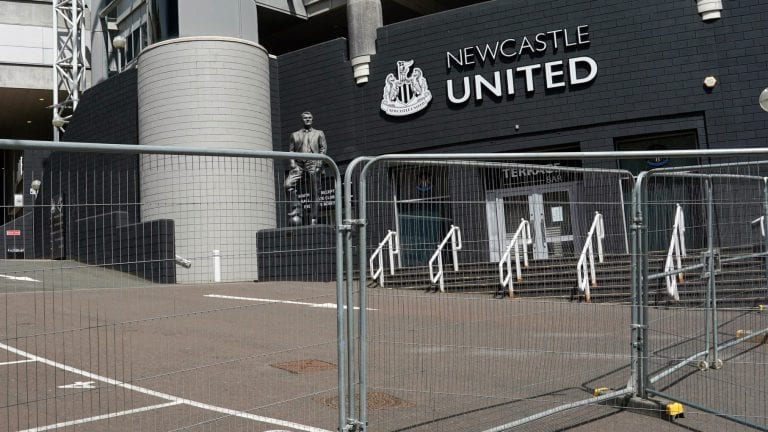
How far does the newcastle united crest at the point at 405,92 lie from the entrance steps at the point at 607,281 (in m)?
13.6

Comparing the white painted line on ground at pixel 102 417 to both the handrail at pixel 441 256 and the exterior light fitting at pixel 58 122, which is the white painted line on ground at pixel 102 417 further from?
the exterior light fitting at pixel 58 122

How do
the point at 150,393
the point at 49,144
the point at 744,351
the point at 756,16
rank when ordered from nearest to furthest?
the point at 49,144 → the point at 150,393 → the point at 744,351 → the point at 756,16

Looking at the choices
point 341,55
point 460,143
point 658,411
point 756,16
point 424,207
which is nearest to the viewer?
point 424,207

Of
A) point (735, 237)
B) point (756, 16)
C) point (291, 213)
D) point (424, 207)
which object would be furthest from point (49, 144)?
point (756, 16)

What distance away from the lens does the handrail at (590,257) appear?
5446mm

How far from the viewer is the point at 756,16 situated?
15.8 m

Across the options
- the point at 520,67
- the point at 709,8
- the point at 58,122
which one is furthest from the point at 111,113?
the point at 709,8

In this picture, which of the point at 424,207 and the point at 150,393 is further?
the point at 150,393

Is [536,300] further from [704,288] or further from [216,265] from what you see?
[216,265]

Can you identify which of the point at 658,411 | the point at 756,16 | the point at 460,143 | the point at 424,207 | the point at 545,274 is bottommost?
the point at 658,411

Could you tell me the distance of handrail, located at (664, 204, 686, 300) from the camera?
604cm

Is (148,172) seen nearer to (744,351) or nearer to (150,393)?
(150,393)

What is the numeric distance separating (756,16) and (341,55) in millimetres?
10599

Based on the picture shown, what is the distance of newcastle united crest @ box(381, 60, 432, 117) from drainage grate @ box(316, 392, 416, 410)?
46.2ft
